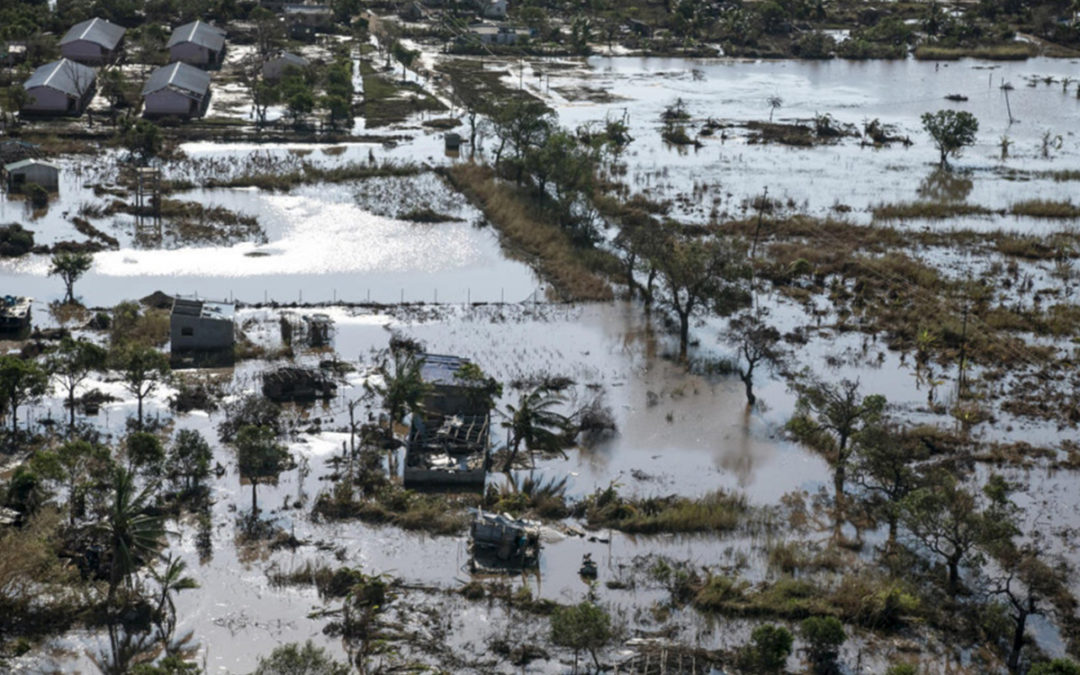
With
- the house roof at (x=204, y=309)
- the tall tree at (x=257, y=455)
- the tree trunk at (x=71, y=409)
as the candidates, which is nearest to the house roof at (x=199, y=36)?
the house roof at (x=204, y=309)

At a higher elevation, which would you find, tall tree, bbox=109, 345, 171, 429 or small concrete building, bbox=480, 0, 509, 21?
small concrete building, bbox=480, 0, 509, 21

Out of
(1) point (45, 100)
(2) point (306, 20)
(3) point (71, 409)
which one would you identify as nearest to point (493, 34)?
(2) point (306, 20)

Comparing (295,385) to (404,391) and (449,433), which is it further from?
(449,433)

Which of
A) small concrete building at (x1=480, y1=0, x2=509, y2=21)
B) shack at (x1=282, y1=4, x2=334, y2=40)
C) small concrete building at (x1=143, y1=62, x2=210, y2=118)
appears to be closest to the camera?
small concrete building at (x1=143, y1=62, x2=210, y2=118)

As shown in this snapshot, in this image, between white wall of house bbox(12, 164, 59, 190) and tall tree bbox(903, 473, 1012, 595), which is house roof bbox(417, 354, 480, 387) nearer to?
tall tree bbox(903, 473, 1012, 595)

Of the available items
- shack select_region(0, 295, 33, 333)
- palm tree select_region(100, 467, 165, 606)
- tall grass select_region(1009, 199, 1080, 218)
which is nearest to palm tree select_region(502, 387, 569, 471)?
palm tree select_region(100, 467, 165, 606)

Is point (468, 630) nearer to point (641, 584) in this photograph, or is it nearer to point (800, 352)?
point (641, 584)
